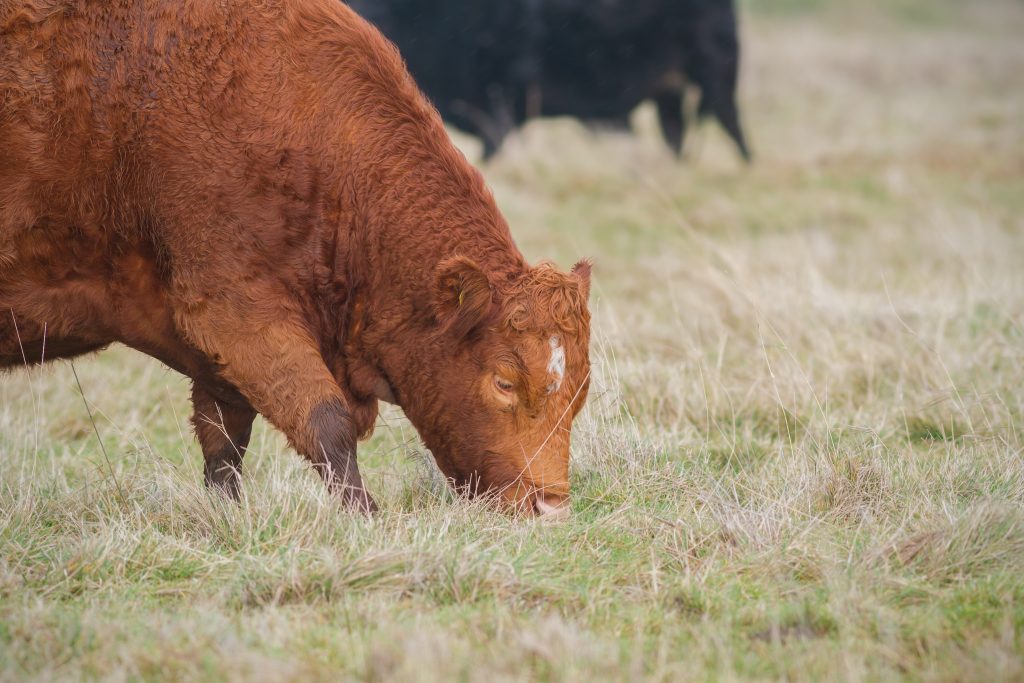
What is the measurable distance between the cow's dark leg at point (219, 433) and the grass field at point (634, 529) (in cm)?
13

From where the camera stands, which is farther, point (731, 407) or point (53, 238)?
point (731, 407)

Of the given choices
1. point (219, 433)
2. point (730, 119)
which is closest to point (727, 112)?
point (730, 119)

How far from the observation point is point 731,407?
15.9 ft

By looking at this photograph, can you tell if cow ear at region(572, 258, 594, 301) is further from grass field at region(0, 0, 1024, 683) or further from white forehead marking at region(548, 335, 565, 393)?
grass field at region(0, 0, 1024, 683)

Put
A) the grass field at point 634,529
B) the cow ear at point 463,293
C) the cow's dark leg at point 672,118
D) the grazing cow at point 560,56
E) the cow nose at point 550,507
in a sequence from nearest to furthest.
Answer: the grass field at point 634,529 → the cow ear at point 463,293 → the cow nose at point 550,507 → the grazing cow at point 560,56 → the cow's dark leg at point 672,118

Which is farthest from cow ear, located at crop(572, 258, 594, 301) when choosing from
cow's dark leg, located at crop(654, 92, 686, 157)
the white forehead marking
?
cow's dark leg, located at crop(654, 92, 686, 157)

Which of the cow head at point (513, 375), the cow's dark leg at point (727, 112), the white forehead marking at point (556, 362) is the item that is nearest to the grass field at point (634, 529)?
the cow head at point (513, 375)

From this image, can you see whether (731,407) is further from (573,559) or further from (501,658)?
(501,658)

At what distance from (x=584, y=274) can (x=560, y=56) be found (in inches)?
395

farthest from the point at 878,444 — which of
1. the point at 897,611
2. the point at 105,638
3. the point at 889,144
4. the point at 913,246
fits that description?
the point at 889,144

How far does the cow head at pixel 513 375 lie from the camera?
357 cm

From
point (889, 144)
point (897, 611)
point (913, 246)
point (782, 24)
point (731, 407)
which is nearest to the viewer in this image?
point (897, 611)

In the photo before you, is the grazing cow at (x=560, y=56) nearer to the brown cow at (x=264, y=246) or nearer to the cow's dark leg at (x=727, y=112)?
the cow's dark leg at (x=727, y=112)

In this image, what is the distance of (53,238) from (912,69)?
2123cm
